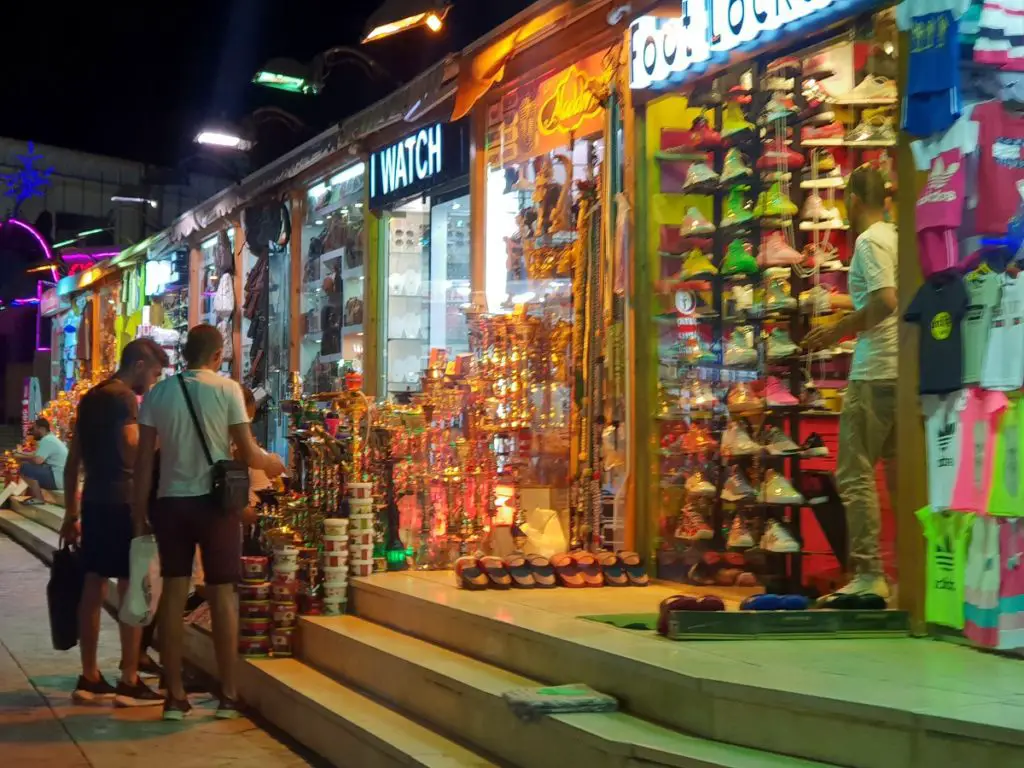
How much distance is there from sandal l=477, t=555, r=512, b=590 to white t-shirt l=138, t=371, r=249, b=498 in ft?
4.92

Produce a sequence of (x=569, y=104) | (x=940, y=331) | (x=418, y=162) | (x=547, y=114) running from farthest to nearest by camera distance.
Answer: (x=418, y=162) < (x=547, y=114) < (x=569, y=104) < (x=940, y=331)

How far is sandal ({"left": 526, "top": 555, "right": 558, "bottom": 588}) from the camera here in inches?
258

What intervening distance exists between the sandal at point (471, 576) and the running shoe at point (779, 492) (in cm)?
152

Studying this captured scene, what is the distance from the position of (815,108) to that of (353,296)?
19.2 ft

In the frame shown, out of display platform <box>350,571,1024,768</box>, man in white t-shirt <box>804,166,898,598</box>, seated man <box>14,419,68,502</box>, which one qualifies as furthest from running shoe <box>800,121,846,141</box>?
seated man <box>14,419,68,502</box>

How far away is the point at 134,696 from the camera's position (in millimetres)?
6352

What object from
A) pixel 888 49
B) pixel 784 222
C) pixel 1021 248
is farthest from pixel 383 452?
pixel 1021 248

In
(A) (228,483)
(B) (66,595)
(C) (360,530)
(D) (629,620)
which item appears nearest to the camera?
(D) (629,620)

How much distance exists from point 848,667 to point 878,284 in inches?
76.6

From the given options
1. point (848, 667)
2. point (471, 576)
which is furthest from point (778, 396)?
point (848, 667)

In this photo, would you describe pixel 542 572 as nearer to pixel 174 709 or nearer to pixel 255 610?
pixel 255 610

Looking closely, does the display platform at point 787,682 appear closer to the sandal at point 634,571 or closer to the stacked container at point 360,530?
the sandal at point 634,571

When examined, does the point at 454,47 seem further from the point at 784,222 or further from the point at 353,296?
the point at 784,222

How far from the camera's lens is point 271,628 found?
22.6 feet
